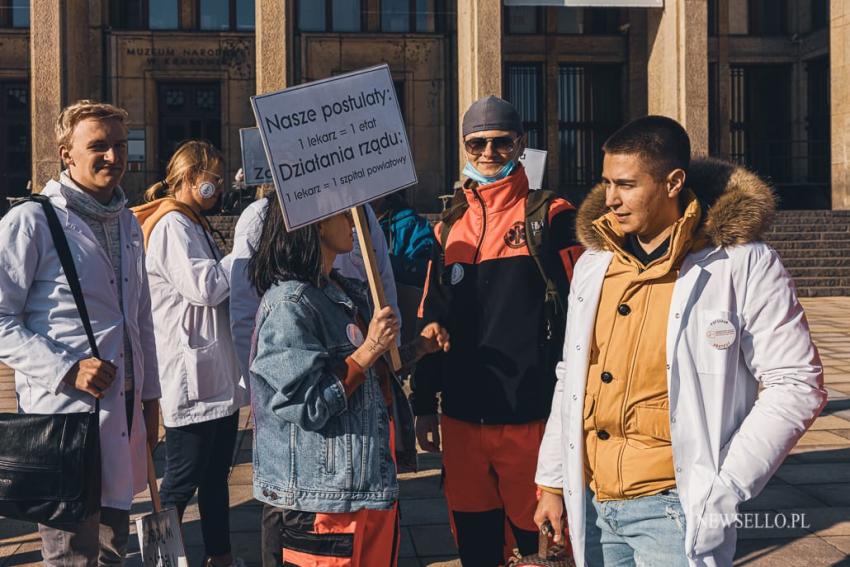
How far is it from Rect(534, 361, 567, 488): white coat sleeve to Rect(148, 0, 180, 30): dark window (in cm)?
2566

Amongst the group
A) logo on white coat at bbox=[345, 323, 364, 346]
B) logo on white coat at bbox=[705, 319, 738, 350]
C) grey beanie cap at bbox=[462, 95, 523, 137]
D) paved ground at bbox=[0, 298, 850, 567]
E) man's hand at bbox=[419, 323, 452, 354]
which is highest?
grey beanie cap at bbox=[462, 95, 523, 137]

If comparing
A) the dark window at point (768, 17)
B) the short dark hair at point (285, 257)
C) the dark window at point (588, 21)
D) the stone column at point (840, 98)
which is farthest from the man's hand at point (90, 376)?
the dark window at point (768, 17)

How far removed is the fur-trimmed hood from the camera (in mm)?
2604

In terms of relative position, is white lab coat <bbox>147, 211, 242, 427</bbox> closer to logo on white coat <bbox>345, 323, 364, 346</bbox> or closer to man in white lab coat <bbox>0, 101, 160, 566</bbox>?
man in white lab coat <bbox>0, 101, 160, 566</bbox>

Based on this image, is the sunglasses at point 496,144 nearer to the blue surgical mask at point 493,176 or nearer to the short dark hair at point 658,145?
the blue surgical mask at point 493,176

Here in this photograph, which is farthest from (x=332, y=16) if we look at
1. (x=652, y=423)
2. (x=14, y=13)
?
(x=652, y=423)

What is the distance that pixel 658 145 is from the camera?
270 centimetres

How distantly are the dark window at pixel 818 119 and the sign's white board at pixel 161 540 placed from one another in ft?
93.1

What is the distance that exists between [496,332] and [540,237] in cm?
39

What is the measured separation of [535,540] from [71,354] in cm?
181

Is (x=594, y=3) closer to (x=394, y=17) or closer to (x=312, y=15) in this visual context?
(x=394, y=17)

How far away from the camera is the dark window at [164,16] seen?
26656mm

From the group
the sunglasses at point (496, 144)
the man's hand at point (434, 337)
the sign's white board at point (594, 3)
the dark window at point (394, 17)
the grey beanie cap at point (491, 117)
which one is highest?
the dark window at point (394, 17)

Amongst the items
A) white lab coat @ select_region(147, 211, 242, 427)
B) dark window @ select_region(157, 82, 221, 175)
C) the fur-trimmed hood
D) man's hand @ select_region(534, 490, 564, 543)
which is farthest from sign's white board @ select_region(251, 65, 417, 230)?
dark window @ select_region(157, 82, 221, 175)
